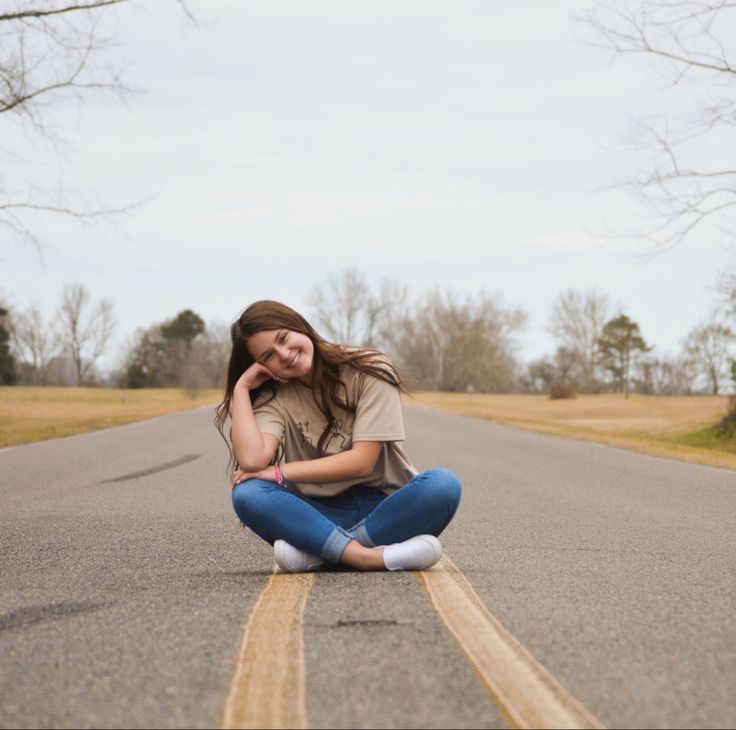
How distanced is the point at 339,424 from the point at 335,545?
61 cm

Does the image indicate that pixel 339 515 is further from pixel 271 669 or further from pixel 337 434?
Result: pixel 271 669

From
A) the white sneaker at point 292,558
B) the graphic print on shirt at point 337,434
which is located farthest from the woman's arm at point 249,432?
the white sneaker at point 292,558

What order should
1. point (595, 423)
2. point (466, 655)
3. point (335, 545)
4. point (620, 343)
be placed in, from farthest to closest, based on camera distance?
point (620, 343) < point (595, 423) < point (335, 545) < point (466, 655)

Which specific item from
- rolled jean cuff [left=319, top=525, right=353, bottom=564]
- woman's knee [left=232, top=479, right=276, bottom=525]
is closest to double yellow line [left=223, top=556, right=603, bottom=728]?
rolled jean cuff [left=319, top=525, right=353, bottom=564]

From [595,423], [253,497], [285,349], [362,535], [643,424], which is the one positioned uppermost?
[285,349]

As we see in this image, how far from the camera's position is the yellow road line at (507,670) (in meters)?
2.34

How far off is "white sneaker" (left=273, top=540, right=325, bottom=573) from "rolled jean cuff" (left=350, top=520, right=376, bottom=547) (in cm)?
21

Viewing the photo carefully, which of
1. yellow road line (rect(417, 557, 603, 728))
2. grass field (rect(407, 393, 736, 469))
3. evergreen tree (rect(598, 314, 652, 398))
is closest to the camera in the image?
yellow road line (rect(417, 557, 603, 728))

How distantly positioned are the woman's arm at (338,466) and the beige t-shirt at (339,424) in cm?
9

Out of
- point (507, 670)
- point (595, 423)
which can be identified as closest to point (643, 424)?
point (595, 423)

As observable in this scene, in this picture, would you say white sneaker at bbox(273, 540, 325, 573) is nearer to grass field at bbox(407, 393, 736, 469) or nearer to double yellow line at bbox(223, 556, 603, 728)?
double yellow line at bbox(223, 556, 603, 728)

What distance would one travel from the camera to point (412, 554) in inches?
173

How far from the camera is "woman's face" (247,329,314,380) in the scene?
4418 mm

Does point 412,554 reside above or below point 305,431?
below
